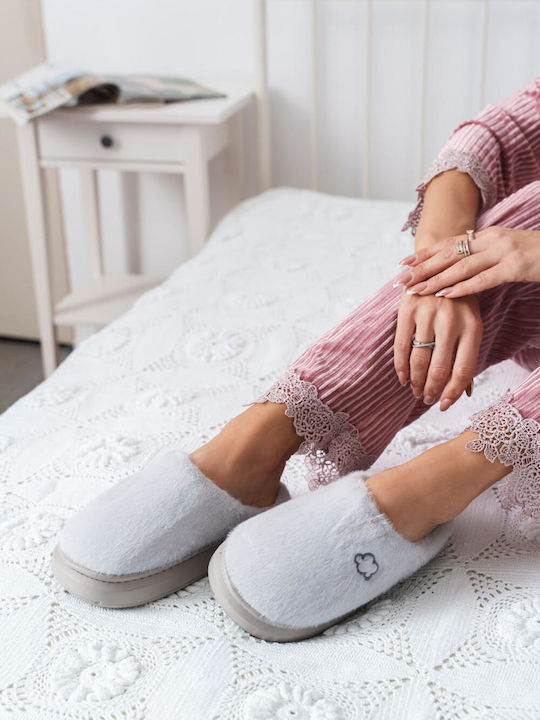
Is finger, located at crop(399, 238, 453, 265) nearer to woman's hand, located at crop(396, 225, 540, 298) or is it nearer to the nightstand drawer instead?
woman's hand, located at crop(396, 225, 540, 298)

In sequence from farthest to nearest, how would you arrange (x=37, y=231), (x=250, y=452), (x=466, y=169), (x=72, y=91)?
(x=37, y=231), (x=72, y=91), (x=466, y=169), (x=250, y=452)

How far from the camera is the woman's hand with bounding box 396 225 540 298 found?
32.9 inches

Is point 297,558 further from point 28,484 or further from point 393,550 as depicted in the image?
point 28,484

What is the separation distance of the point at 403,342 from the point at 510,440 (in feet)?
0.49

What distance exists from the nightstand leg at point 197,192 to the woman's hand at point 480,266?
104 cm

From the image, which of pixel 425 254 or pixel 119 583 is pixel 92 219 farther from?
pixel 119 583

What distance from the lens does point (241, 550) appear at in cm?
72

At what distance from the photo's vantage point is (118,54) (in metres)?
2.20

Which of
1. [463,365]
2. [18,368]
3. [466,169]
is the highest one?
[466,169]

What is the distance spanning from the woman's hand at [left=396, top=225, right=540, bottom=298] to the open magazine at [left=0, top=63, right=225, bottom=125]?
3.71ft

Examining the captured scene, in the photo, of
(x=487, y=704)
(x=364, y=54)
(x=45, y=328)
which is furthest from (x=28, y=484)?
(x=364, y=54)

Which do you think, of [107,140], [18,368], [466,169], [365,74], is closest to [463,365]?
[466,169]

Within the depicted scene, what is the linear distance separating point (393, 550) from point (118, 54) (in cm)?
186

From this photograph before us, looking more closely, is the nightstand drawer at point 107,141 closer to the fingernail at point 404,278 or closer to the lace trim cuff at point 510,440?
the fingernail at point 404,278
